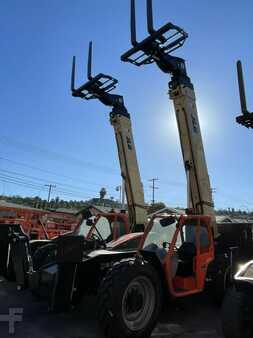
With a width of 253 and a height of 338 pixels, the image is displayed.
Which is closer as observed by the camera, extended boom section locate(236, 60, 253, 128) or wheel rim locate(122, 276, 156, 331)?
wheel rim locate(122, 276, 156, 331)

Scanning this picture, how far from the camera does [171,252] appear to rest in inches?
233

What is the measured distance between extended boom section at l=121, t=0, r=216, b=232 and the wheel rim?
2660mm

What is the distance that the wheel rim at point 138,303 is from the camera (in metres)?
4.96

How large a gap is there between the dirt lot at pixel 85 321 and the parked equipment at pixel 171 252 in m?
0.49

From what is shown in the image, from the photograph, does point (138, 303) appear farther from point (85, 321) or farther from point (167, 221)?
point (167, 221)

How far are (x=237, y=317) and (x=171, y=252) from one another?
1887mm

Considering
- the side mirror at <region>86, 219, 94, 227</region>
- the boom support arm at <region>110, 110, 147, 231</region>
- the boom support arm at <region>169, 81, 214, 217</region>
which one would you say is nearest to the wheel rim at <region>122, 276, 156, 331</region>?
the boom support arm at <region>169, 81, 214, 217</region>

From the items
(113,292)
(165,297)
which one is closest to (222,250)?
(165,297)

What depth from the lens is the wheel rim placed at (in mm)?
4965

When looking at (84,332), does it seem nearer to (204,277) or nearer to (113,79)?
(204,277)

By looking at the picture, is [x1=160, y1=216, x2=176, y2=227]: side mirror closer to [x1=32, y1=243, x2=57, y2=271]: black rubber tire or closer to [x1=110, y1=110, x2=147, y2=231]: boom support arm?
[x1=32, y1=243, x2=57, y2=271]: black rubber tire

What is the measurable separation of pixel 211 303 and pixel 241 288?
11.1ft

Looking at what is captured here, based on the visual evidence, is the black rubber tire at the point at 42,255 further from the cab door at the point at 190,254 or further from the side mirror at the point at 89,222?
the cab door at the point at 190,254

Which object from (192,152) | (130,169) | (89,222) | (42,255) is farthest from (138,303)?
(130,169)
